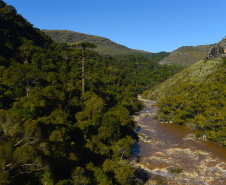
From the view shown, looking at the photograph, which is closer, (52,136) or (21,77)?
(52,136)

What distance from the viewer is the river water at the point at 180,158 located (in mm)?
21031

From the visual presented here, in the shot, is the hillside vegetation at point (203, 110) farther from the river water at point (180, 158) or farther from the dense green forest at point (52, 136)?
the dense green forest at point (52, 136)

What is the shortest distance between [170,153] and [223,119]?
14.5m

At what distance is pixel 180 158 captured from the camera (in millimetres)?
26812

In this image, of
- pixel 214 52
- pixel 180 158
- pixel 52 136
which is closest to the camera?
pixel 52 136

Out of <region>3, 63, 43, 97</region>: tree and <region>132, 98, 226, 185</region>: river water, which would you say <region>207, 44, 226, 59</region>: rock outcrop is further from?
<region>3, 63, 43, 97</region>: tree

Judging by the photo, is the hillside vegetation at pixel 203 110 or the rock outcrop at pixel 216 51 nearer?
the hillside vegetation at pixel 203 110

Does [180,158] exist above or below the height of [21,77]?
below

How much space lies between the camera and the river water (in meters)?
21.0

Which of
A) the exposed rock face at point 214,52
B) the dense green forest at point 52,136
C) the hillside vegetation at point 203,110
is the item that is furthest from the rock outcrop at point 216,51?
the dense green forest at point 52,136

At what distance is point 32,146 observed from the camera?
10695 mm

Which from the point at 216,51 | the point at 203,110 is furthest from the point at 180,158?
the point at 216,51

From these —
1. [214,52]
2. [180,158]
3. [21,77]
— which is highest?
[214,52]

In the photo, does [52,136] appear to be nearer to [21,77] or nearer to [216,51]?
[21,77]
